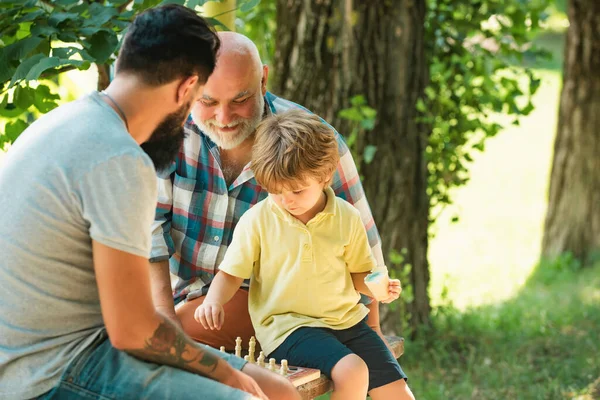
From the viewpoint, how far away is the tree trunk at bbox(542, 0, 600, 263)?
7.53 meters

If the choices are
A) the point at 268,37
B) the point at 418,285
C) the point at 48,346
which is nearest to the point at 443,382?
the point at 418,285

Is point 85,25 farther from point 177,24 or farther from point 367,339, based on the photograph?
point 367,339

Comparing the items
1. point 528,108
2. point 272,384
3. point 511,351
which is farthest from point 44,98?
point 511,351

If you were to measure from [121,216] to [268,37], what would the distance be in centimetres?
411

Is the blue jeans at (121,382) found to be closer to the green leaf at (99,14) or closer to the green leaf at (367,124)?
the green leaf at (99,14)

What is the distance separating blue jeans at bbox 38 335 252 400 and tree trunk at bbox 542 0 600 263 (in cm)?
617

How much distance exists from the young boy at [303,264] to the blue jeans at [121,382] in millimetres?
695

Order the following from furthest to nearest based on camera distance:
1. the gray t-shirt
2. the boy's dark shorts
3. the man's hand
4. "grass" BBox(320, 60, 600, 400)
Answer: "grass" BBox(320, 60, 600, 400) < the boy's dark shorts < the man's hand < the gray t-shirt

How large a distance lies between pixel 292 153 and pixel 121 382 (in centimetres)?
101

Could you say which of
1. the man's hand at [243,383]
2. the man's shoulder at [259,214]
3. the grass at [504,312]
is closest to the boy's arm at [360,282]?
the man's shoulder at [259,214]

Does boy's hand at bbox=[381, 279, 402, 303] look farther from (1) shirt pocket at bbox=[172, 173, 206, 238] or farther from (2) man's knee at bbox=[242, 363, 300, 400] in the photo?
(1) shirt pocket at bbox=[172, 173, 206, 238]

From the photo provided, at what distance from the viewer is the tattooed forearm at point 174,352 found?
86.9 inches

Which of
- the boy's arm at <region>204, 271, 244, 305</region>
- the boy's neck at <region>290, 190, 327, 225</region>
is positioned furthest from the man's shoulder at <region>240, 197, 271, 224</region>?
the boy's arm at <region>204, 271, 244, 305</region>

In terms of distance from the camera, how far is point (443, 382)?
16.1ft
